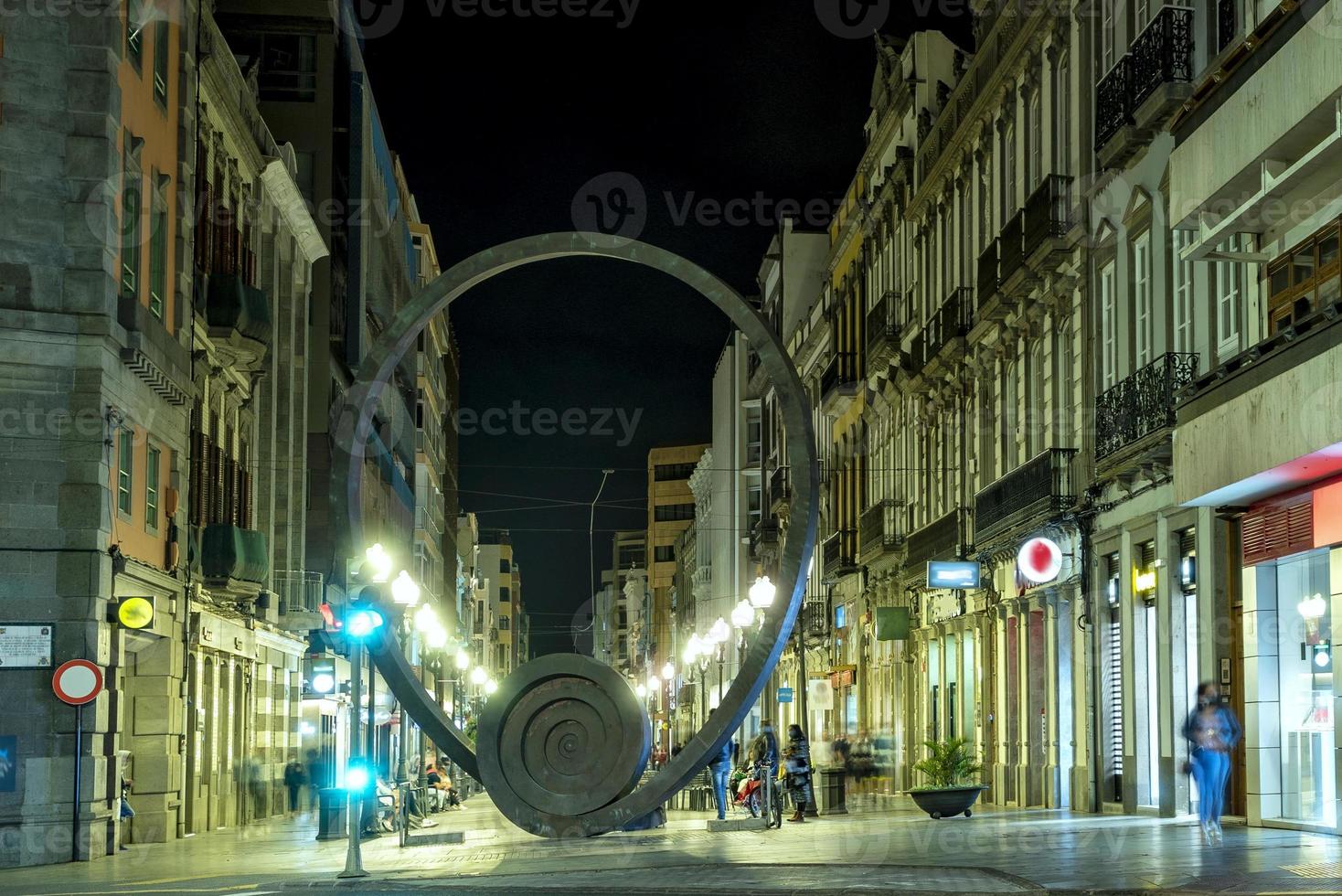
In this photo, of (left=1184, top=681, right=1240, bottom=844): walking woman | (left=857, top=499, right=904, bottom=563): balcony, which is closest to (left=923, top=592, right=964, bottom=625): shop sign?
(left=857, top=499, right=904, bottom=563): balcony

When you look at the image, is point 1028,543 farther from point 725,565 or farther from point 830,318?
point 725,565

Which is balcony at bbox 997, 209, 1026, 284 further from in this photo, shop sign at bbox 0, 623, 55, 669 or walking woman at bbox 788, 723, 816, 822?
shop sign at bbox 0, 623, 55, 669

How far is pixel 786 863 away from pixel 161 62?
18277 mm

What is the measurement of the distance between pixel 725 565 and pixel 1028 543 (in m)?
67.9

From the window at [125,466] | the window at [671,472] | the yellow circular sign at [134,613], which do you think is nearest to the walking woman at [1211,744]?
the yellow circular sign at [134,613]

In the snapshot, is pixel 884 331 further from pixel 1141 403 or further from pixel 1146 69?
pixel 1146 69

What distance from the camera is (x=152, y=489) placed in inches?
1260

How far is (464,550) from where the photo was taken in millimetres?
146875

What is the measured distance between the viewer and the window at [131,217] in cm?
2847

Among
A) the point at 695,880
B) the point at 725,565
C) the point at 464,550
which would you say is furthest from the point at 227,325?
the point at 464,550

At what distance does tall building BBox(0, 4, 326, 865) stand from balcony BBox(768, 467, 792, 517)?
26.9m

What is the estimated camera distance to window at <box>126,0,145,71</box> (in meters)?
28.4

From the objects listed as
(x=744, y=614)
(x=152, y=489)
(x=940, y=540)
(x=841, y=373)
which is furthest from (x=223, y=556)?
(x=841, y=373)

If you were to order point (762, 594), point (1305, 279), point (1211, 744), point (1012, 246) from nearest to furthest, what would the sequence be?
point (1211, 744)
point (1305, 279)
point (1012, 246)
point (762, 594)
